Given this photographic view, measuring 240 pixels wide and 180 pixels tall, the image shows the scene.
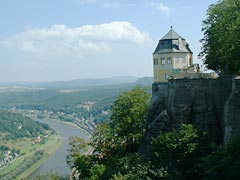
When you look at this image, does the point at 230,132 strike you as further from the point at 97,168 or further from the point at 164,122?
the point at 97,168

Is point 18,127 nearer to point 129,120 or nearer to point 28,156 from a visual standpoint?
point 28,156

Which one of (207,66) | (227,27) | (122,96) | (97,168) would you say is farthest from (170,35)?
(97,168)

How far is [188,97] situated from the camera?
2394 cm

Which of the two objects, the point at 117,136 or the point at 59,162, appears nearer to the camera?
the point at 117,136

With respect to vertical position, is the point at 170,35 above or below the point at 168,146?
above

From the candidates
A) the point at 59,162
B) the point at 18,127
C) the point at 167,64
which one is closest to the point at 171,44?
the point at 167,64

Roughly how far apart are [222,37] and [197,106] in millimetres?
4520

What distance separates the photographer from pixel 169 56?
31.5 m

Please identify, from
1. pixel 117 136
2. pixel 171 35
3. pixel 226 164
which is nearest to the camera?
pixel 226 164

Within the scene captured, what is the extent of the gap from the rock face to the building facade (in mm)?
5834

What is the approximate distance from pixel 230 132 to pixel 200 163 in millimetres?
2212

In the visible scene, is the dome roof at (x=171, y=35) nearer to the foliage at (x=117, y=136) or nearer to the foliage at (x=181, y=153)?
the foliage at (x=117, y=136)

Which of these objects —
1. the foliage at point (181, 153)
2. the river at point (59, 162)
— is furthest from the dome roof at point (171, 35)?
the river at point (59, 162)

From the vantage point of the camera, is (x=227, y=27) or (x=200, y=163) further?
(x=227, y=27)
